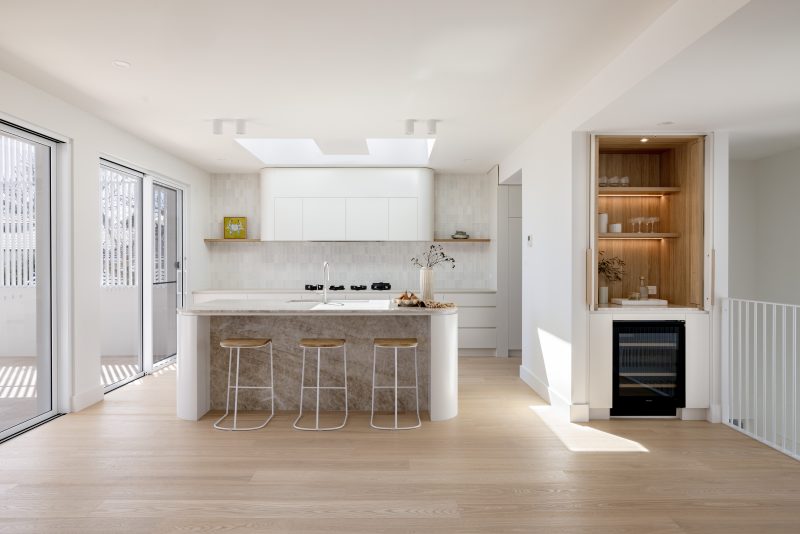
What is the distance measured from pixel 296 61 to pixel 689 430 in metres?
3.89

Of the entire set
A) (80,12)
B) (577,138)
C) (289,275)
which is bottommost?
(289,275)

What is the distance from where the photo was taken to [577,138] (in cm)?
396

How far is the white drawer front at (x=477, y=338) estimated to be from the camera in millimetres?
6578

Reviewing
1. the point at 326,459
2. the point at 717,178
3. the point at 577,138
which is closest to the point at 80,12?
the point at 326,459

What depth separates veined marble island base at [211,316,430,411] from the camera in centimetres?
421

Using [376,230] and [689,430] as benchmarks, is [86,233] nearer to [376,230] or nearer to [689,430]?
[376,230]

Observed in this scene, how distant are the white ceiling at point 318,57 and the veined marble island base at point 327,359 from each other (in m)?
1.81

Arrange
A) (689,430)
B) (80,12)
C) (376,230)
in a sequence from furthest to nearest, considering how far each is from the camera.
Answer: (376,230) < (689,430) < (80,12)

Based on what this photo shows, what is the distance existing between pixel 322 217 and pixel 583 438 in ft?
14.4

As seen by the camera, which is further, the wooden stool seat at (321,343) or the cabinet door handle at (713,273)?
the cabinet door handle at (713,273)

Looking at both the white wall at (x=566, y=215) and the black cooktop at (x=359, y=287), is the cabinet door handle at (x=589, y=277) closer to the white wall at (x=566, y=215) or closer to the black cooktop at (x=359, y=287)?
the white wall at (x=566, y=215)

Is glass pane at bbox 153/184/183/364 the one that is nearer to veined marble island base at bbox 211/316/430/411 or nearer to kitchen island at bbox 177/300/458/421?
kitchen island at bbox 177/300/458/421

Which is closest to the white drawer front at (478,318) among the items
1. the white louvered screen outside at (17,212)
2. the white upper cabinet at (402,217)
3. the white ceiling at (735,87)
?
the white upper cabinet at (402,217)

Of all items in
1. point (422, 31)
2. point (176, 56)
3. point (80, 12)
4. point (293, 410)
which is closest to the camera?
point (80, 12)
